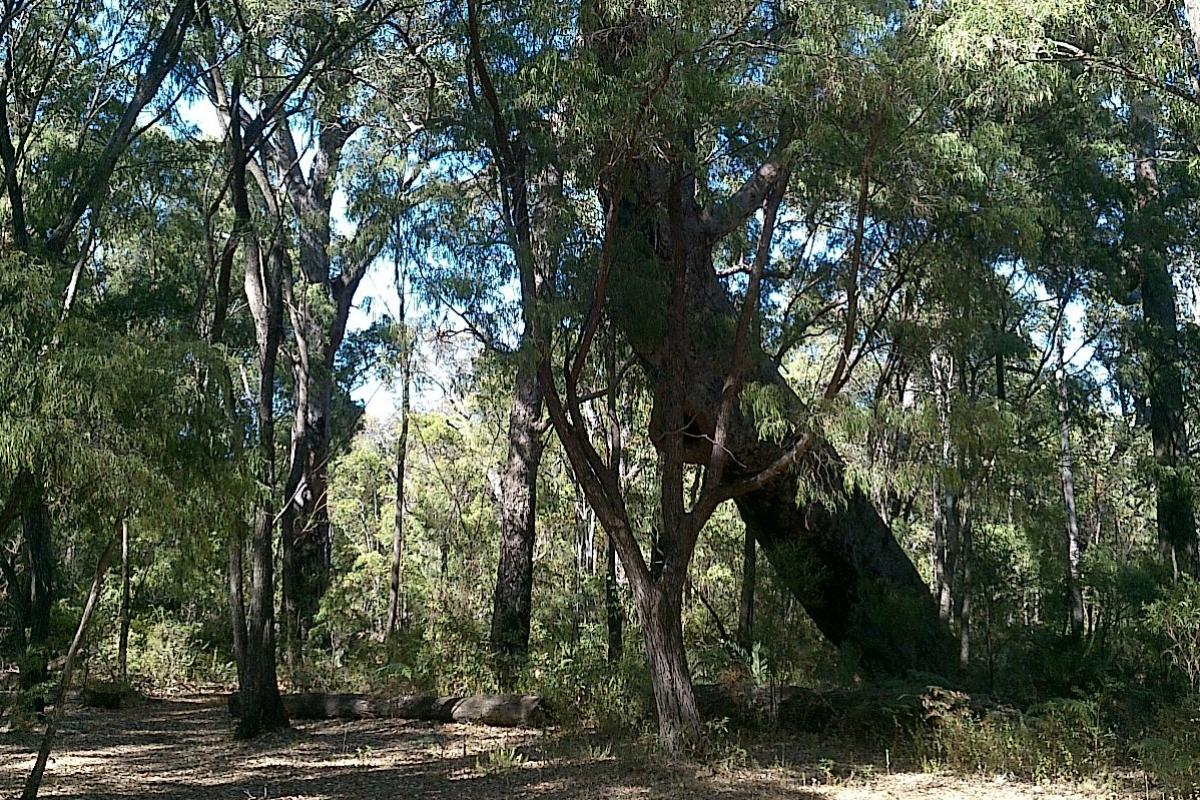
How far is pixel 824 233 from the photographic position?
11.7m

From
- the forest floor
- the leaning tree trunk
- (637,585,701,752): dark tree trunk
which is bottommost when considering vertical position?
the forest floor

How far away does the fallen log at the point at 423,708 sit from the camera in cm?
1084

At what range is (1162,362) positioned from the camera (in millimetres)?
14375

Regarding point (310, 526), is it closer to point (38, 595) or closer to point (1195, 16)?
point (38, 595)

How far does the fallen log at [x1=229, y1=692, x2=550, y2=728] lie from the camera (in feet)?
35.6

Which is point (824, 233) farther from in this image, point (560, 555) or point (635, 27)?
point (560, 555)

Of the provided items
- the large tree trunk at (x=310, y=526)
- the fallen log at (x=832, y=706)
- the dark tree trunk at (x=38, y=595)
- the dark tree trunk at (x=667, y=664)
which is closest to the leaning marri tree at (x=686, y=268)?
the dark tree trunk at (x=667, y=664)

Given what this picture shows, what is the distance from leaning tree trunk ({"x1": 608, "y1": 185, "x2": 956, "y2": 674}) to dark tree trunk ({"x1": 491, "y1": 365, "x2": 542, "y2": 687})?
290 centimetres

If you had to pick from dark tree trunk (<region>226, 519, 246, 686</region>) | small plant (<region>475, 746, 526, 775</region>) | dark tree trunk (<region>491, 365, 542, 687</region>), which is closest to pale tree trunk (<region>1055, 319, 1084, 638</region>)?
dark tree trunk (<region>491, 365, 542, 687</region>)

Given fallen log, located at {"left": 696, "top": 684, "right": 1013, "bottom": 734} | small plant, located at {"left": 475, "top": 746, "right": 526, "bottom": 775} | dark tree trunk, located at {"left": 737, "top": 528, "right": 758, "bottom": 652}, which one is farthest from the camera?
dark tree trunk, located at {"left": 737, "top": 528, "right": 758, "bottom": 652}

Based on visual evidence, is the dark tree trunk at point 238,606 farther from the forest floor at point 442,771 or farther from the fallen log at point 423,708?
the fallen log at point 423,708

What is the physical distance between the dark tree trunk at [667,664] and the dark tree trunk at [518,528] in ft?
15.3

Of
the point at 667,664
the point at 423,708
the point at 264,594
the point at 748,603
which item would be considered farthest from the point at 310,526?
the point at 667,664

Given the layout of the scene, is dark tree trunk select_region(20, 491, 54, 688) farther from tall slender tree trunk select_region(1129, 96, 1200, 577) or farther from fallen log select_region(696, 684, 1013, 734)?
tall slender tree trunk select_region(1129, 96, 1200, 577)
